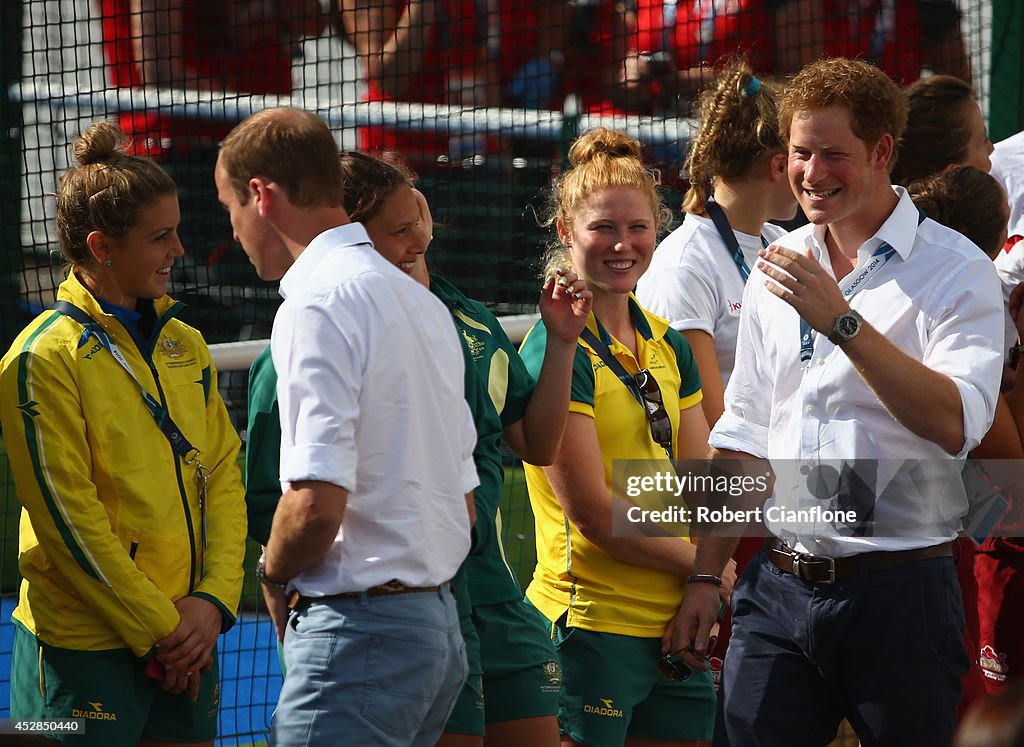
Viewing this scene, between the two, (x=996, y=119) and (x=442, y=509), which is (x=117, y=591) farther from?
(x=996, y=119)

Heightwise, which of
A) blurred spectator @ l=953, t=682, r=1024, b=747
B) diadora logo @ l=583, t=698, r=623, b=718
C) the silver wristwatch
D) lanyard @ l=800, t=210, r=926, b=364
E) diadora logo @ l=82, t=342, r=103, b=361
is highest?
lanyard @ l=800, t=210, r=926, b=364

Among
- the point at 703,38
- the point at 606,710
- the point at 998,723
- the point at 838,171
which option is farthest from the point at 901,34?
the point at 998,723

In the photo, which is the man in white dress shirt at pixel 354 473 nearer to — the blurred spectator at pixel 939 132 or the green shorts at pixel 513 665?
the green shorts at pixel 513 665

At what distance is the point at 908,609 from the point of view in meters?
3.35

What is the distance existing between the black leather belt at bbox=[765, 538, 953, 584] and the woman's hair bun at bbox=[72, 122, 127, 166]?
7.08 feet

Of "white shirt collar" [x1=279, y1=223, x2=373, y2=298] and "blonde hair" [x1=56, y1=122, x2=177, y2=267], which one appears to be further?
"blonde hair" [x1=56, y1=122, x2=177, y2=267]

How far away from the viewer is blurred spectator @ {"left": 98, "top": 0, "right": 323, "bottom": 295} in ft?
23.5

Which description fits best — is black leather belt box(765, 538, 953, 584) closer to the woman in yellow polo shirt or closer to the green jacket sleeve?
the woman in yellow polo shirt

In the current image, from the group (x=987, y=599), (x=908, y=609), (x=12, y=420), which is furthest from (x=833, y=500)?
(x=12, y=420)

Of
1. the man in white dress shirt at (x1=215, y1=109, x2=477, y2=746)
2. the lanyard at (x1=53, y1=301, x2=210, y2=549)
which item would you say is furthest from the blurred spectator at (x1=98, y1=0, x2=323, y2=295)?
the man in white dress shirt at (x1=215, y1=109, x2=477, y2=746)

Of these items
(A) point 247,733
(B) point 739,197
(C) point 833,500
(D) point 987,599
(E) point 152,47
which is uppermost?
(E) point 152,47

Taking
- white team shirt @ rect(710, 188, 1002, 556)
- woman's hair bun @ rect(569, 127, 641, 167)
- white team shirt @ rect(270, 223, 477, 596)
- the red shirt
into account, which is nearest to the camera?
white team shirt @ rect(270, 223, 477, 596)

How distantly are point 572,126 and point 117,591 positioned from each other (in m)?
4.45

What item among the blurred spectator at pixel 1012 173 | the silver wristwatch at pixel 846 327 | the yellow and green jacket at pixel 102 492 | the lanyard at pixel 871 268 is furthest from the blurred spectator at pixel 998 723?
the blurred spectator at pixel 1012 173
